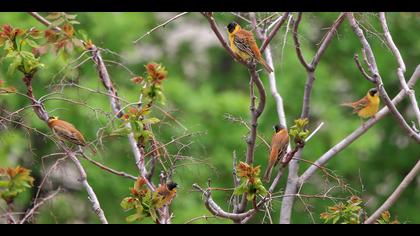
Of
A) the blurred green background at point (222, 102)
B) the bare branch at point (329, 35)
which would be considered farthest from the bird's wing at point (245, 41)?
the blurred green background at point (222, 102)

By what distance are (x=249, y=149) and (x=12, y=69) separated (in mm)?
1153

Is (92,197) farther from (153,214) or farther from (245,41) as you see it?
(245,41)

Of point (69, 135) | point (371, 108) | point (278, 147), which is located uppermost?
point (69, 135)

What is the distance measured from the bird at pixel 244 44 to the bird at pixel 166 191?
4.71 feet

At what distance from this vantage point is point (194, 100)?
11672 millimetres

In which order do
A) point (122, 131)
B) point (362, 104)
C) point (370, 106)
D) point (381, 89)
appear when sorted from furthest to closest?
point (362, 104) → point (370, 106) → point (381, 89) → point (122, 131)

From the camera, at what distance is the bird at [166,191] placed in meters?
3.48

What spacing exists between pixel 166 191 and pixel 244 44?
1.93m

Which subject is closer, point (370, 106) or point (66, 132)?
point (66, 132)

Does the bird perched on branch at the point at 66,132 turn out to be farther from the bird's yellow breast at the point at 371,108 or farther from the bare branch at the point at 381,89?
the bird's yellow breast at the point at 371,108

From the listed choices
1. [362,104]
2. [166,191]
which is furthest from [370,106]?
[166,191]

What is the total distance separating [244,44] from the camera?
5281 millimetres
